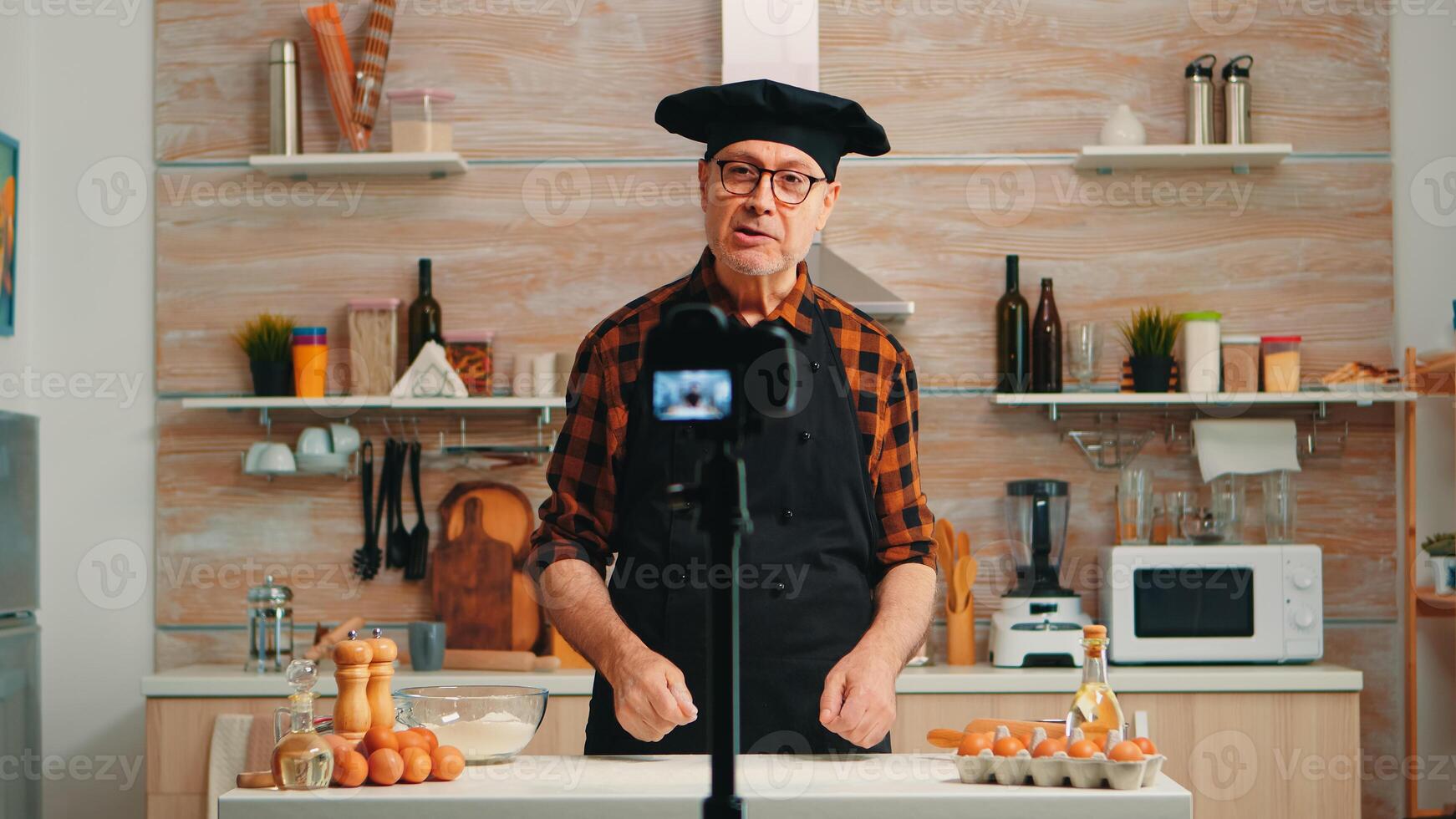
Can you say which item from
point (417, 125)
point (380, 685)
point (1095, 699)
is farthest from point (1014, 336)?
point (380, 685)

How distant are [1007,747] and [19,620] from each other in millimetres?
2753

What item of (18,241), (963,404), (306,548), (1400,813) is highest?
(18,241)

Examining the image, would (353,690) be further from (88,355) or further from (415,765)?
(88,355)

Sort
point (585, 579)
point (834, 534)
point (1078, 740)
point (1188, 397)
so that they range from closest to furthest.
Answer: point (1078, 740), point (585, 579), point (834, 534), point (1188, 397)

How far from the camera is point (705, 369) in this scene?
88 cm

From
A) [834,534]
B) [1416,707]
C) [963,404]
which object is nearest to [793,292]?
[834,534]

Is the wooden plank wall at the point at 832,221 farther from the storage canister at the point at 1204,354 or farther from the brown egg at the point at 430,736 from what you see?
the brown egg at the point at 430,736

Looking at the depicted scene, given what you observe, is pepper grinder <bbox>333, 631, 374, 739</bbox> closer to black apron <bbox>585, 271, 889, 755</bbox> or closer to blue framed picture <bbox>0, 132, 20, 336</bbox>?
black apron <bbox>585, 271, 889, 755</bbox>

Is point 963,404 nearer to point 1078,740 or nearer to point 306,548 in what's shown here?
point 306,548

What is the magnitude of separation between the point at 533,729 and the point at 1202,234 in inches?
104

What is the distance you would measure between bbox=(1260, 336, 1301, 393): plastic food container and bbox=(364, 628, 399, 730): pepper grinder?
2.59m

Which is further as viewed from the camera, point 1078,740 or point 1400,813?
point 1400,813

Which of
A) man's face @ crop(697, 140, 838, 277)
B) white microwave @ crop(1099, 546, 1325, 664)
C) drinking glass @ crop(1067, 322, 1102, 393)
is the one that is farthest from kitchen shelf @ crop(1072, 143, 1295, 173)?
man's face @ crop(697, 140, 838, 277)

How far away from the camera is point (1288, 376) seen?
11.0 feet
